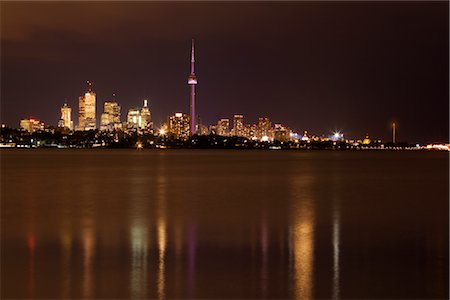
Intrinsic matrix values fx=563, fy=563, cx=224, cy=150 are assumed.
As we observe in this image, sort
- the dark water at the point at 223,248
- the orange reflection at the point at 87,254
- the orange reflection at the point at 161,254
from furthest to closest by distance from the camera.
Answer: the dark water at the point at 223,248 → the orange reflection at the point at 87,254 → the orange reflection at the point at 161,254

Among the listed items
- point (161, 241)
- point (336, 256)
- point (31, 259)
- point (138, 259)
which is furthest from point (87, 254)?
Answer: point (336, 256)

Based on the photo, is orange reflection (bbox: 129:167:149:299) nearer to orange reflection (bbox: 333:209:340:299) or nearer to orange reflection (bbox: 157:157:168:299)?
orange reflection (bbox: 157:157:168:299)

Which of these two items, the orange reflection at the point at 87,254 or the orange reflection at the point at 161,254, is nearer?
the orange reflection at the point at 161,254

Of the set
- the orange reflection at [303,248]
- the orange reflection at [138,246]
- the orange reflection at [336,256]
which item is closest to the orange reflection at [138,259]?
the orange reflection at [138,246]

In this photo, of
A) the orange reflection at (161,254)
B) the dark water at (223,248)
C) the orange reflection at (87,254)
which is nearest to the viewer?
the orange reflection at (161,254)

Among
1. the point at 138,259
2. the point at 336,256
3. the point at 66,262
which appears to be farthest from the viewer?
the point at 336,256

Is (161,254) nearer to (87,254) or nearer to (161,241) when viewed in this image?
(87,254)

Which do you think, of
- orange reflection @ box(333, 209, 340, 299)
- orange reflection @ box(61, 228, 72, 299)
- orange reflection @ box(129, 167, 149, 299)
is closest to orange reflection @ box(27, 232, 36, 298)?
orange reflection @ box(61, 228, 72, 299)

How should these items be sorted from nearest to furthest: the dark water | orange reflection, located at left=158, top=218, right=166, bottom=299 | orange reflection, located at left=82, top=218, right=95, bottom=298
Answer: orange reflection, located at left=158, top=218, right=166, bottom=299 < orange reflection, located at left=82, top=218, right=95, bottom=298 < the dark water

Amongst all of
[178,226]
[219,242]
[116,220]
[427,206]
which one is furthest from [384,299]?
[427,206]

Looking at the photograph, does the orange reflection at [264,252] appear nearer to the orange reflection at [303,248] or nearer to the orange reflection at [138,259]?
the orange reflection at [303,248]

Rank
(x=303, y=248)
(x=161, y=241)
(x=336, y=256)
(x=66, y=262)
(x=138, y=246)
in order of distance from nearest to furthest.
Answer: (x=66, y=262), (x=336, y=256), (x=303, y=248), (x=138, y=246), (x=161, y=241)

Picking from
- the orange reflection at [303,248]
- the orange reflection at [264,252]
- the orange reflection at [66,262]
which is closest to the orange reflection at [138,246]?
the orange reflection at [66,262]

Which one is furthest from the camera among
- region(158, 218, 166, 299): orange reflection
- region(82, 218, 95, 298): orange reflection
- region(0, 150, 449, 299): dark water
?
region(0, 150, 449, 299): dark water
